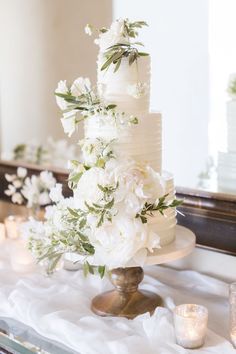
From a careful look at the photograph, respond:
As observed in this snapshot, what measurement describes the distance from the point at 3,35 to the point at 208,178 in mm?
897

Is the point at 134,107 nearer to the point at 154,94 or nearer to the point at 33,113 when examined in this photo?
the point at 154,94

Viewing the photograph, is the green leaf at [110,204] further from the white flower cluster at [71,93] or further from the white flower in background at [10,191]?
the white flower in background at [10,191]

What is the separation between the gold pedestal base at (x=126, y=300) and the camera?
3.52ft

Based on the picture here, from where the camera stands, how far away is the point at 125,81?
1024mm

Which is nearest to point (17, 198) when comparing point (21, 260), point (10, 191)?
point (10, 191)

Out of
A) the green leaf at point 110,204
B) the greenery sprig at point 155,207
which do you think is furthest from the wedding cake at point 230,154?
the green leaf at point 110,204

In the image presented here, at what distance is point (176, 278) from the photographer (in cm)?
125

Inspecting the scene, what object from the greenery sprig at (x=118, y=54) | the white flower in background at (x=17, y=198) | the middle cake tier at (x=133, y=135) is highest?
the greenery sprig at (x=118, y=54)

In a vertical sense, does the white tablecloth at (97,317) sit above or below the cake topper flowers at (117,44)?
below

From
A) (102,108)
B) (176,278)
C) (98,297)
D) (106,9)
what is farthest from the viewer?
(106,9)

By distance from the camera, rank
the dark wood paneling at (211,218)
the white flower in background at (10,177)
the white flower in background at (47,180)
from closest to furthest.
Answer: the dark wood paneling at (211,218), the white flower in background at (47,180), the white flower in background at (10,177)

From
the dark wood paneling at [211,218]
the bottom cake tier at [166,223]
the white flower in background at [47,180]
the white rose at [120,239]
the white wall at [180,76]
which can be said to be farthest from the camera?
the white flower in background at [47,180]

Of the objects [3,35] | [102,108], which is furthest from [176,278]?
[3,35]

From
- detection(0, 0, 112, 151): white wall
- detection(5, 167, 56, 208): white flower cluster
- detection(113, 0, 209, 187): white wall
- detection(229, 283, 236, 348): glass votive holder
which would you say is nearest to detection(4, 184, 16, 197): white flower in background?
detection(5, 167, 56, 208): white flower cluster
